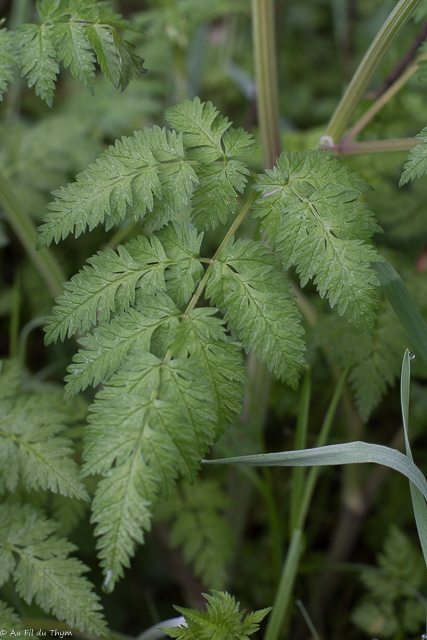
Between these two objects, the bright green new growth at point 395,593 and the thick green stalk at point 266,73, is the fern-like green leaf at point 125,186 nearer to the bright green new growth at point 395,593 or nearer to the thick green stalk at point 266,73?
the thick green stalk at point 266,73

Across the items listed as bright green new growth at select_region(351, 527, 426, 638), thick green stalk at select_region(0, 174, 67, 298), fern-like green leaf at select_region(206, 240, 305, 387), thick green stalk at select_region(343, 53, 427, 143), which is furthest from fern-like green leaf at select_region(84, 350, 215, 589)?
bright green new growth at select_region(351, 527, 426, 638)

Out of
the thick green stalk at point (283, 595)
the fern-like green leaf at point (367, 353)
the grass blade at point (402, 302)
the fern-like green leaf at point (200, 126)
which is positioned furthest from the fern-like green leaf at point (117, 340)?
the thick green stalk at point (283, 595)

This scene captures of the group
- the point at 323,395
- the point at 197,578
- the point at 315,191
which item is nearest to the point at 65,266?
the point at 323,395

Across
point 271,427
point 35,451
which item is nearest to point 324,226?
point 35,451

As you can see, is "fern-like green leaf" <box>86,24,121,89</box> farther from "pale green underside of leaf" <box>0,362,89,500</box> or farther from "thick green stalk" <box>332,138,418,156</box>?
"pale green underside of leaf" <box>0,362,89,500</box>

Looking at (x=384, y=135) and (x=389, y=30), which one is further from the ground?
(x=384, y=135)

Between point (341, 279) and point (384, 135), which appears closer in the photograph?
point (341, 279)

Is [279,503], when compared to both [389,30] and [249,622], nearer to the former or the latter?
[249,622]
